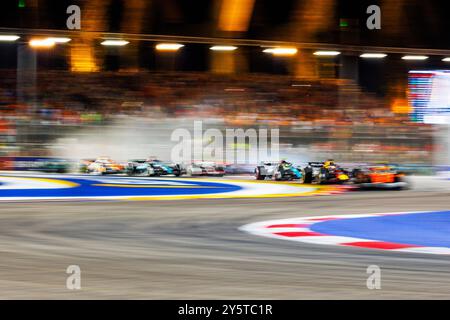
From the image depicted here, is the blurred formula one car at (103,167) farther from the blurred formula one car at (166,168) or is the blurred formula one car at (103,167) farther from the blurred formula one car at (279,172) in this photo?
the blurred formula one car at (279,172)

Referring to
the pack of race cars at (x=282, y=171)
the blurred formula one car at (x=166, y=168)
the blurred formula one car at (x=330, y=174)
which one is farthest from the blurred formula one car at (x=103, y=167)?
the blurred formula one car at (x=330, y=174)

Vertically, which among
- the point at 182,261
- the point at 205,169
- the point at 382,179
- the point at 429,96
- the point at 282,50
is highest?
the point at 282,50

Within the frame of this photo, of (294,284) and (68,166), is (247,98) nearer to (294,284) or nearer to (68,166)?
(68,166)

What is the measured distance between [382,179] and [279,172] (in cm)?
482

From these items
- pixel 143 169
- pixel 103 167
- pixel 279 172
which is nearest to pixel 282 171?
pixel 279 172

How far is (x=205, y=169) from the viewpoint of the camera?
974 inches

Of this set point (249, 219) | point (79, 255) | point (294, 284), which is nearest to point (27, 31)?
point (249, 219)

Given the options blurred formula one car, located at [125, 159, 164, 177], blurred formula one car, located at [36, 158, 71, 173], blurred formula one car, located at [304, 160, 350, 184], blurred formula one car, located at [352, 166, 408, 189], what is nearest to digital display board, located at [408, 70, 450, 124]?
blurred formula one car, located at [304, 160, 350, 184]

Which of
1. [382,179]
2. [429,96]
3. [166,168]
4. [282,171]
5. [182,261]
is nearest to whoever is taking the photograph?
[182,261]

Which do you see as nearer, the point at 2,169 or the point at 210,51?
the point at 2,169

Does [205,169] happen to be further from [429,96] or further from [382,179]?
[429,96]

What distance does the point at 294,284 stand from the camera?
5547 millimetres

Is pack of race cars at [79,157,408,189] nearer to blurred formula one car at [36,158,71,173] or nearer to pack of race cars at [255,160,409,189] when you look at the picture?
pack of race cars at [255,160,409,189]
